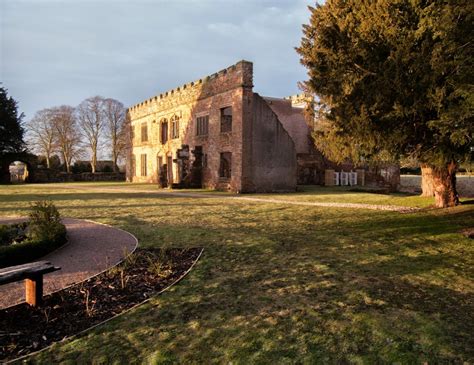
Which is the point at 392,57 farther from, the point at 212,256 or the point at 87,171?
the point at 87,171

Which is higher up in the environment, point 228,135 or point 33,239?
point 228,135

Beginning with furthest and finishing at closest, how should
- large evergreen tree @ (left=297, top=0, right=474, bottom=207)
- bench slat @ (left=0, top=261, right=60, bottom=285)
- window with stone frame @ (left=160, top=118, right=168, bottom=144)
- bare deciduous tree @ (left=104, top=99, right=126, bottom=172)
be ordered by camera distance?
1. bare deciduous tree @ (left=104, top=99, right=126, bottom=172)
2. window with stone frame @ (left=160, top=118, right=168, bottom=144)
3. large evergreen tree @ (left=297, top=0, right=474, bottom=207)
4. bench slat @ (left=0, top=261, right=60, bottom=285)

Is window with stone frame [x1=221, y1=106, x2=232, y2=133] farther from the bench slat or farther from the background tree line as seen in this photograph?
the background tree line

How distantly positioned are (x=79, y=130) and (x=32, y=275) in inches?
2103

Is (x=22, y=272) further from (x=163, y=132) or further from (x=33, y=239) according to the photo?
(x=163, y=132)

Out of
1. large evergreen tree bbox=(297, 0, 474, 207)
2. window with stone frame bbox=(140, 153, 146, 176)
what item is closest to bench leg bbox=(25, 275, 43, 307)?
large evergreen tree bbox=(297, 0, 474, 207)

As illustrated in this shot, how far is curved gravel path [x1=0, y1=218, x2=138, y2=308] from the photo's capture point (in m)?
5.00

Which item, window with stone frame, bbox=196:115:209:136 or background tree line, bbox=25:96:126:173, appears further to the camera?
background tree line, bbox=25:96:126:173

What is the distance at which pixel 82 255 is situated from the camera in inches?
263

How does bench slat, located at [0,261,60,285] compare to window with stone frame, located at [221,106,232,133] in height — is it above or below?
below

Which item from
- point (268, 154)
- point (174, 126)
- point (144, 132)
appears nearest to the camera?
point (268, 154)

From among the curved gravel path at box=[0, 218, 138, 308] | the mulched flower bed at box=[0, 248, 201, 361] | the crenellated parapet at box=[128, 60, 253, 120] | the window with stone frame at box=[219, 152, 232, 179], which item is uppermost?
the crenellated parapet at box=[128, 60, 253, 120]

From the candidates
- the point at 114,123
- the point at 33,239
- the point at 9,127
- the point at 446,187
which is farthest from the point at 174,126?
the point at 114,123

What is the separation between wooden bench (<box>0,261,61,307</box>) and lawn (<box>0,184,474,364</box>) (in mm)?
1043
